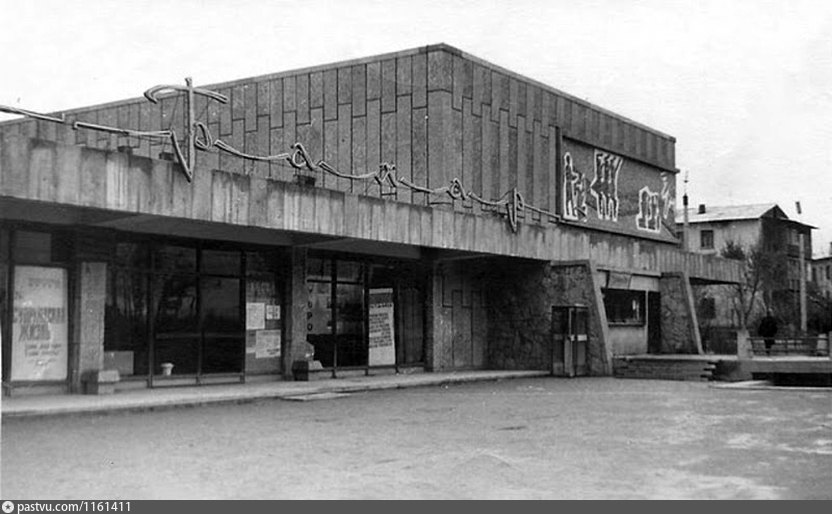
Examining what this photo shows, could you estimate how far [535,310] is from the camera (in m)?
29.2

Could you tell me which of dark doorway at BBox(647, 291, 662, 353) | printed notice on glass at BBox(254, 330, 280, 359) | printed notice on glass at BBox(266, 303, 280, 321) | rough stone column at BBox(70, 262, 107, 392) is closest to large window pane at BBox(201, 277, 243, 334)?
printed notice on glass at BBox(254, 330, 280, 359)

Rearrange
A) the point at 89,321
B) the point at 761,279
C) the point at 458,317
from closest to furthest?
the point at 89,321, the point at 458,317, the point at 761,279

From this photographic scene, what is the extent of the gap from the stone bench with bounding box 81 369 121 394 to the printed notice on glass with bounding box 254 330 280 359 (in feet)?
15.0

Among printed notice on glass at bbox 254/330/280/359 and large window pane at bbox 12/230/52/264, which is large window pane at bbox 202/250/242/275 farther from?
large window pane at bbox 12/230/52/264

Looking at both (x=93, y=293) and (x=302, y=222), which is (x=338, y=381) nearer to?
(x=302, y=222)

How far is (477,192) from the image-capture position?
28.9 metres

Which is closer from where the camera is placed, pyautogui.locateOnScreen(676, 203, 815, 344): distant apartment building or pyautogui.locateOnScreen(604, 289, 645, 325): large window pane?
pyautogui.locateOnScreen(604, 289, 645, 325): large window pane

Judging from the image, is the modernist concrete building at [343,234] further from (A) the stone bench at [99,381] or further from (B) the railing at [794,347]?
(B) the railing at [794,347]

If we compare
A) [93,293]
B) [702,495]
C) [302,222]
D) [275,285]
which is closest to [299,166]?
[302,222]

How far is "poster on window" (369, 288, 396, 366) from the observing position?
2588 centimetres

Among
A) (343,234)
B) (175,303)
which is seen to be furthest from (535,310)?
(175,303)

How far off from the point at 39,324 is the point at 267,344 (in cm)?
606

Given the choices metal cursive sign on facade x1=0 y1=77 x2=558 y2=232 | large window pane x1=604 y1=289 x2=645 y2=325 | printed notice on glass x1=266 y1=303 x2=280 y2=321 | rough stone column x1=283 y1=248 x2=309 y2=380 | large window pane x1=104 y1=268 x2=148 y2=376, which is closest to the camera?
metal cursive sign on facade x1=0 y1=77 x2=558 y2=232

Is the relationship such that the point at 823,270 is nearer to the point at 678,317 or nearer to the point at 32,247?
the point at 678,317
